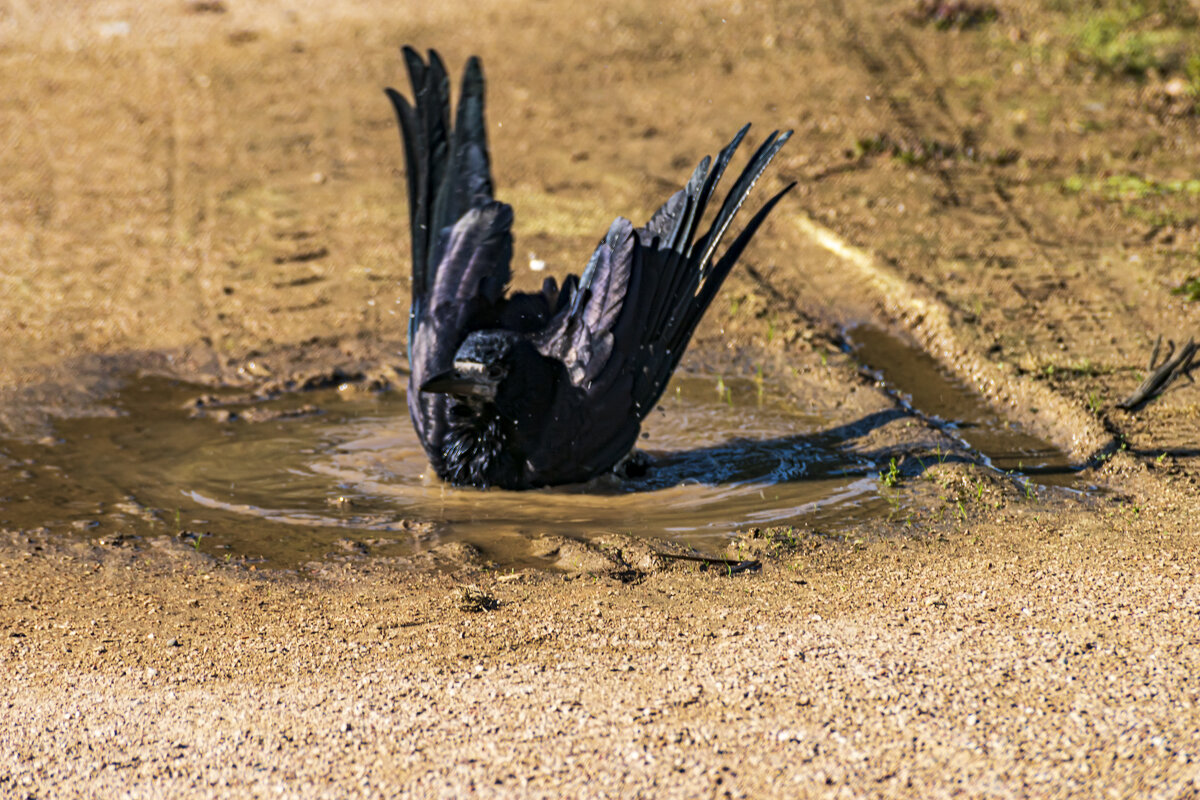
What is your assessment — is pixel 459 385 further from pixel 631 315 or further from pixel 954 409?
pixel 954 409

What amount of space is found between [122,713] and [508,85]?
813cm

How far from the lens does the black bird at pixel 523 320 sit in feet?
17.6

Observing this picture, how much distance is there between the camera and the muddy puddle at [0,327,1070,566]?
5.19 metres

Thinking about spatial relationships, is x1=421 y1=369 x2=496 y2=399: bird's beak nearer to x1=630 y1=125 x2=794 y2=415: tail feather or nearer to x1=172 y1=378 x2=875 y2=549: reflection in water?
x1=172 y1=378 x2=875 y2=549: reflection in water

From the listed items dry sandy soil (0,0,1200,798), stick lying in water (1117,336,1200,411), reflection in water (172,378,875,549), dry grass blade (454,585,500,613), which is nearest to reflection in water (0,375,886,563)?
reflection in water (172,378,875,549)

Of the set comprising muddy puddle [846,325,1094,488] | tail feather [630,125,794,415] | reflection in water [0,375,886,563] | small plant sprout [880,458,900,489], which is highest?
→ tail feather [630,125,794,415]

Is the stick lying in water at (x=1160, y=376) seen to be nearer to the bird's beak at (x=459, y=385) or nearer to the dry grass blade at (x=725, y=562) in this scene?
the dry grass blade at (x=725, y=562)

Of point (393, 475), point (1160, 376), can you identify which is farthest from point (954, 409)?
point (393, 475)

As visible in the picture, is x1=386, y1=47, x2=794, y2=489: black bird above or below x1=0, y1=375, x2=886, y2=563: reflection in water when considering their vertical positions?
above

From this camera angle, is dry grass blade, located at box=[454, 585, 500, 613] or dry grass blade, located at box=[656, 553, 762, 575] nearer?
dry grass blade, located at box=[454, 585, 500, 613]

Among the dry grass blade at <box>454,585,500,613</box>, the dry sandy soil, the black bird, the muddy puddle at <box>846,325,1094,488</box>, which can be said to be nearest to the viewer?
the dry sandy soil

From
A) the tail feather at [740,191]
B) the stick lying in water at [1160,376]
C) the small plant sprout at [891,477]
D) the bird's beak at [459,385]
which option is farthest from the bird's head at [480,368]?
the stick lying in water at [1160,376]

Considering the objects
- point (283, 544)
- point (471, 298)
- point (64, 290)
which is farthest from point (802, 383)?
point (64, 290)

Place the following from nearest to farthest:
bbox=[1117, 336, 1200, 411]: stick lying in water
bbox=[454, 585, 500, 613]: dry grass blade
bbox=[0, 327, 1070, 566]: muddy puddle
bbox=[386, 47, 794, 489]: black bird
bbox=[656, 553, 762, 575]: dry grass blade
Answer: bbox=[454, 585, 500, 613]: dry grass blade, bbox=[656, 553, 762, 575]: dry grass blade, bbox=[0, 327, 1070, 566]: muddy puddle, bbox=[386, 47, 794, 489]: black bird, bbox=[1117, 336, 1200, 411]: stick lying in water
